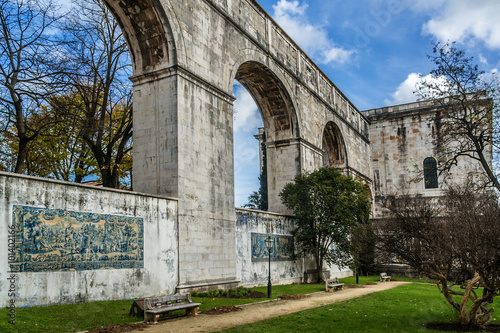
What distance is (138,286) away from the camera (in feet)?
35.8

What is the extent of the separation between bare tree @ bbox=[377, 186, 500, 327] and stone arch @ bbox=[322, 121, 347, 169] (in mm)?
19990

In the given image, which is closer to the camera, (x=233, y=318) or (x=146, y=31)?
(x=233, y=318)

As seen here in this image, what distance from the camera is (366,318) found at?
378 inches

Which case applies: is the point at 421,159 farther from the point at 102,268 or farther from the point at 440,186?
the point at 102,268

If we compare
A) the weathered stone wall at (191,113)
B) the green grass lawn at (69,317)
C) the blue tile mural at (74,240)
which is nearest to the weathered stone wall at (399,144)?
the weathered stone wall at (191,113)

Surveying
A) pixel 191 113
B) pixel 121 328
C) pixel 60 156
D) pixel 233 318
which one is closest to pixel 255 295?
pixel 233 318

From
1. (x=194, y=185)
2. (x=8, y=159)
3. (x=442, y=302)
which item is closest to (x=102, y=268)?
(x=194, y=185)

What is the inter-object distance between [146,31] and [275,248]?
9.38 m

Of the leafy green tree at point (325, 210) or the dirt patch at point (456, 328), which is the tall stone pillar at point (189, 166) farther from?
the dirt patch at point (456, 328)

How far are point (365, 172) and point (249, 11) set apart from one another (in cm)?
1928

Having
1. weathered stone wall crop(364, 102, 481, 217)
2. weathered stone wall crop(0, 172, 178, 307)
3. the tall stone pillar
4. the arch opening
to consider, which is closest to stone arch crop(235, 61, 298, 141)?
the arch opening

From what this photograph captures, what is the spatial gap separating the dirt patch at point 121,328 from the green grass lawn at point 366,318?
167cm

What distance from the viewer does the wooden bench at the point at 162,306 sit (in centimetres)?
871

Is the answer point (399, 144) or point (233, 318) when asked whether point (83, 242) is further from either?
point (399, 144)
